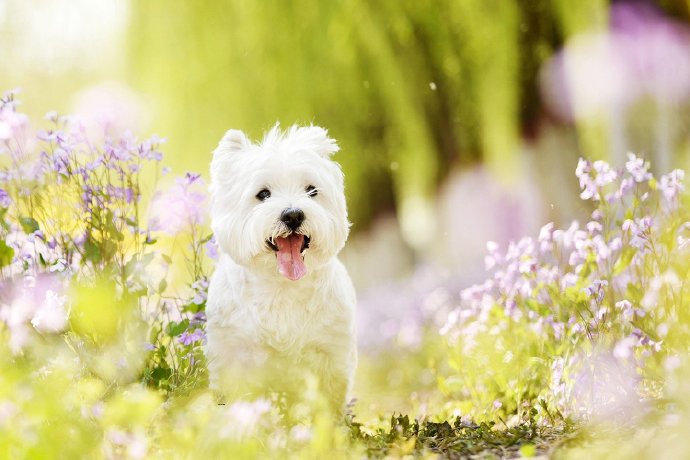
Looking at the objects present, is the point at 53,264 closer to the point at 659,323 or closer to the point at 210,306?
the point at 210,306

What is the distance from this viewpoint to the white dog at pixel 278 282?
3.71 metres

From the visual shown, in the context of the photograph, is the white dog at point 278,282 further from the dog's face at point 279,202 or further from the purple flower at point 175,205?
the purple flower at point 175,205

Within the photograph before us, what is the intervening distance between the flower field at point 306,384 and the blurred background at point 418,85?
2.07m

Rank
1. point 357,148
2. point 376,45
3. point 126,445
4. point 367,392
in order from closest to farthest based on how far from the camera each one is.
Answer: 1. point 126,445
2. point 367,392
3. point 376,45
4. point 357,148

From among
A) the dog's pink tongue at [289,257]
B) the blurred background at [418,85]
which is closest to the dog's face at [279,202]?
the dog's pink tongue at [289,257]

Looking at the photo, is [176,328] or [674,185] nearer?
[674,185]

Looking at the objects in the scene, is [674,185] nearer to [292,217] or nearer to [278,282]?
[292,217]

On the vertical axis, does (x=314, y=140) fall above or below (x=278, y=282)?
above

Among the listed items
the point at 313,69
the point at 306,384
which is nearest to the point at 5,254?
the point at 306,384

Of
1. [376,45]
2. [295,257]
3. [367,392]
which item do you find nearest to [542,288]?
[295,257]

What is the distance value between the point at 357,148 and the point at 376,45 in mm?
1641

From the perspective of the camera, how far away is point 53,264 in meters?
3.91

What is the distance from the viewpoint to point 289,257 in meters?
3.69

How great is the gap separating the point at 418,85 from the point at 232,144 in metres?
4.38
